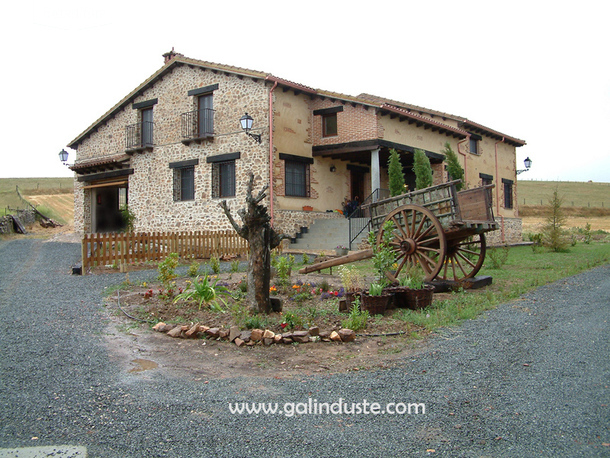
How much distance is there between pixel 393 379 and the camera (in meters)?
3.83

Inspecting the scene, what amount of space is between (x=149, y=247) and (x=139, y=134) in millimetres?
10709

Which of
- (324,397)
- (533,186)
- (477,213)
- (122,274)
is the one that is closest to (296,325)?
(324,397)

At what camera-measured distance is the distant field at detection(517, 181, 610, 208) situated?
5469 cm

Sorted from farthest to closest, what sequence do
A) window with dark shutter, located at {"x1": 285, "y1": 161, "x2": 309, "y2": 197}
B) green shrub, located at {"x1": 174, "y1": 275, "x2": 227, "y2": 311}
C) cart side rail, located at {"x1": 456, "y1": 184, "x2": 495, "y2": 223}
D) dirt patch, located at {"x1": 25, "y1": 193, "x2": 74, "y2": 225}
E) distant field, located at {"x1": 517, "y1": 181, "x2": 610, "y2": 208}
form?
1. distant field, located at {"x1": 517, "y1": 181, "x2": 610, "y2": 208}
2. dirt patch, located at {"x1": 25, "y1": 193, "x2": 74, "y2": 225}
3. window with dark shutter, located at {"x1": 285, "y1": 161, "x2": 309, "y2": 197}
4. cart side rail, located at {"x1": 456, "y1": 184, "x2": 495, "y2": 223}
5. green shrub, located at {"x1": 174, "y1": 275, "x2": 227, "y2": 311}

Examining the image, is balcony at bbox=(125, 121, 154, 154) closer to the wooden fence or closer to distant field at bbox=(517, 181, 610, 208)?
the wooden fence

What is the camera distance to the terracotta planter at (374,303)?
20.5ft

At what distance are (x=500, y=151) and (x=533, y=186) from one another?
50.8 m

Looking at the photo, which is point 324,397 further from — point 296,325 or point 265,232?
point 265,232

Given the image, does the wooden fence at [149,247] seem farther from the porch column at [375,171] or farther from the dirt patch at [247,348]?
the porch column at [375,171]

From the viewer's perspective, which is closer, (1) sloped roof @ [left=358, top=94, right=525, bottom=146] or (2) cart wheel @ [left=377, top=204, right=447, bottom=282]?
(2) cart wheel @ [left=377, top=204, right=447, bottom=282]

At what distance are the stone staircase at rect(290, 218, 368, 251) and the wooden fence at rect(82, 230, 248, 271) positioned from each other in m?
2.60

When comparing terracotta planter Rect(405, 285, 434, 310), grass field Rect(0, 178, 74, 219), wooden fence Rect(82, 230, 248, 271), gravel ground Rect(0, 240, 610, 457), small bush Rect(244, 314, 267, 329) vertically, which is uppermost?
grass field Rect(0, 178, 74, 219)

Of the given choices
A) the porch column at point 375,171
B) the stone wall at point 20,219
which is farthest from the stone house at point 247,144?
the stone wall at point 20,219

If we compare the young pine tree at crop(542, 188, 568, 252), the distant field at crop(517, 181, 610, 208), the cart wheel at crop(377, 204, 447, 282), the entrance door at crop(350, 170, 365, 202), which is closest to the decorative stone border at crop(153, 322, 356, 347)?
the cart wheel at crop(377, 204, 447, 282)
